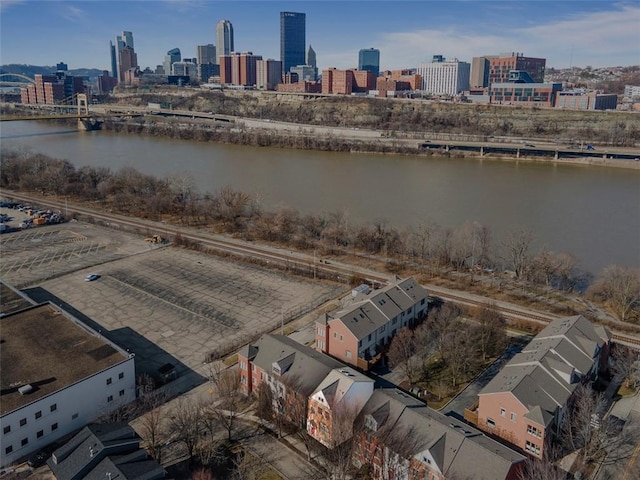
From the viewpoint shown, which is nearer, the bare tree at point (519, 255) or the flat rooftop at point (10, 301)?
the flat rooftop at point (10, 301)

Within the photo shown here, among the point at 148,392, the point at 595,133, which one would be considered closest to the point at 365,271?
the point at 148,392

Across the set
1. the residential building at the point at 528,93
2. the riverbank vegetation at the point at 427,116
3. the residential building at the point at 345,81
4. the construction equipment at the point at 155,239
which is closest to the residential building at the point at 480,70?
the residential building at the point at 345,81

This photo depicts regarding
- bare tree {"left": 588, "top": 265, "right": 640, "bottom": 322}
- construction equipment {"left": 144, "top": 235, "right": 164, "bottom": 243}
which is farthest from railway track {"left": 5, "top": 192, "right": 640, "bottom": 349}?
bare tree {"left": 588, "top": 265, "right": 640, "bottom": 322}

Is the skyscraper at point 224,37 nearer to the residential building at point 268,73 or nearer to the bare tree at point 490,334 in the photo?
the residential building at point 268,73

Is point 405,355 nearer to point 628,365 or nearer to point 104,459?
point 628,365

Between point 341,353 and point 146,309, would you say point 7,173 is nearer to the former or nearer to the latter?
point 146,309

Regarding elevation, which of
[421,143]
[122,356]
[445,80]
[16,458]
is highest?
[445,80]

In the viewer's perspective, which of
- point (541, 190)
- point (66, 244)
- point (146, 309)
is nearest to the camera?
point (146, 309)
